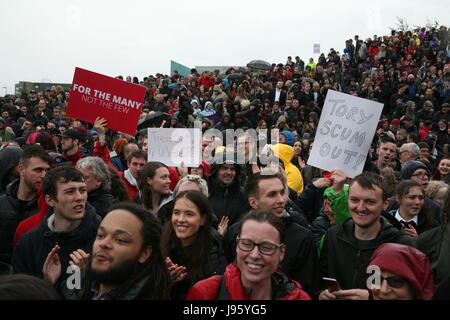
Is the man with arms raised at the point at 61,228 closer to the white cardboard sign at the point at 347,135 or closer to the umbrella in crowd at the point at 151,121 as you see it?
the white cardboard sign at the point at 347,135

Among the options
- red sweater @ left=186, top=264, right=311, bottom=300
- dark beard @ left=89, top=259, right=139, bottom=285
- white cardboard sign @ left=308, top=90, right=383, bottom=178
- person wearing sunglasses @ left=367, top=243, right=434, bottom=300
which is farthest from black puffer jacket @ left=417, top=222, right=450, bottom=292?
dark beard @ left=89, top=259, right=139, bottom=285

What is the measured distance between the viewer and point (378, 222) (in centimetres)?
360

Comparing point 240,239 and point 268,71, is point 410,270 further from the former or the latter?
point 268,71

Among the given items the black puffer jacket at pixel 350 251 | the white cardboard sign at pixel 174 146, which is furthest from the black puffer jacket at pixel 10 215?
the black puffer jacket at pixel 350 251

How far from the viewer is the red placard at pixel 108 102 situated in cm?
728

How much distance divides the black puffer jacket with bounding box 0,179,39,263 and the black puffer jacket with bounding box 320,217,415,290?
2454 mm

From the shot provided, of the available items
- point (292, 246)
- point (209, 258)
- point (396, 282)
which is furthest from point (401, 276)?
point (209, 258)

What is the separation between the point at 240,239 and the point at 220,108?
11609mm

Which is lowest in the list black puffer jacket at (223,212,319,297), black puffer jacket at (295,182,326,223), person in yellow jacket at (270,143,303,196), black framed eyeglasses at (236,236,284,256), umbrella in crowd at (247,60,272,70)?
black puffer jacket at (223,212,319,297)

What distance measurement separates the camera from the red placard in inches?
287

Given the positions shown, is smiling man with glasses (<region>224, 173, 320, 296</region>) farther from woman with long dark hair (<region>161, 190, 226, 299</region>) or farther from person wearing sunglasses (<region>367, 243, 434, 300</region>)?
person wearing sunglasses (<region>367, 243, 434, 300</region>)

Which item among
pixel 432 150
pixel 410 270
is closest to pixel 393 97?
pixel 432 150

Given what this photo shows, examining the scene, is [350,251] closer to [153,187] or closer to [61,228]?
[61,228]

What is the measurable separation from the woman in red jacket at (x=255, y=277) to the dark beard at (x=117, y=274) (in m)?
0.34
